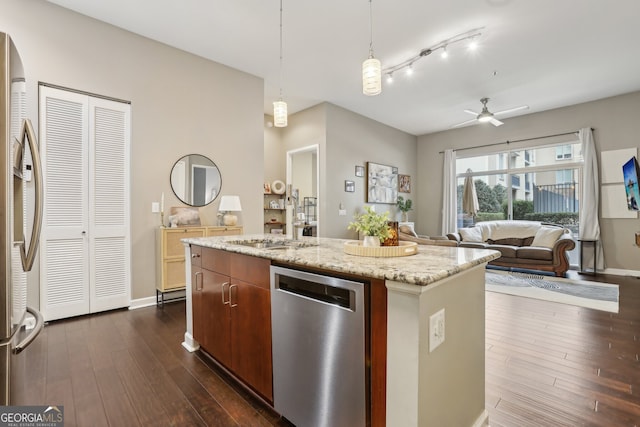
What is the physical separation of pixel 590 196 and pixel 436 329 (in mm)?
6297

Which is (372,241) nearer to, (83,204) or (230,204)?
(230,204)

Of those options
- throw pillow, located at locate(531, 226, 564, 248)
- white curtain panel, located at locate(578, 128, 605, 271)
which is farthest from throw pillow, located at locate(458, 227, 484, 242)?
white curtain panel, located at locate(578, 128, 605, 271)

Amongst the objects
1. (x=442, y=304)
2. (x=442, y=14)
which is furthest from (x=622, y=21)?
(x=442, y=304)

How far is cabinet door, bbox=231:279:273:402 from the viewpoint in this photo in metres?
1.62

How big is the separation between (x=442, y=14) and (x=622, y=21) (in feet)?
6.49

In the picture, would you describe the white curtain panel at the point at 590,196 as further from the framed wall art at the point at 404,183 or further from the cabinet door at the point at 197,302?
the cabinet door at the point at 197,302

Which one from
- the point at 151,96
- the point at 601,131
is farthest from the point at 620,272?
the point at 151,96

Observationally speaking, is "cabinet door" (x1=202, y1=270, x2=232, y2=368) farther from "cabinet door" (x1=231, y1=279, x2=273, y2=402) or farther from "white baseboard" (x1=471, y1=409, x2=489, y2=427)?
"white baseboard" (x1=471, y1=409, x2=489, y2=427)

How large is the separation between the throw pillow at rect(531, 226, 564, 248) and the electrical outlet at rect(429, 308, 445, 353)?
17.8ft

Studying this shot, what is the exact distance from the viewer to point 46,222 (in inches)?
115

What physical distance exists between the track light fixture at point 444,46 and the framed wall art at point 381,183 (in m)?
2.44

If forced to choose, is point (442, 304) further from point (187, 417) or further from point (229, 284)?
point (187, 417)

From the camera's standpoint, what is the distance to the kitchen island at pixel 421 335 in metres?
1.03

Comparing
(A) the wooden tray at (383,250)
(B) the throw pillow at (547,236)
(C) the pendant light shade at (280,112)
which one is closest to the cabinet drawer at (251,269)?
(A) the wooden tray at (383,250)
